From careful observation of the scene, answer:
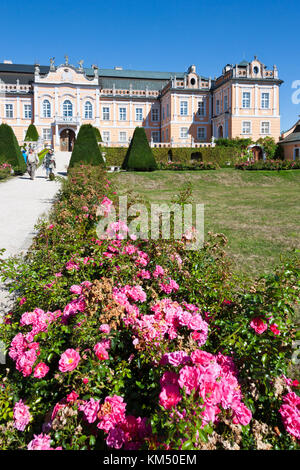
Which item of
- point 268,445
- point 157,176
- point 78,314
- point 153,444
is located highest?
point 157,176

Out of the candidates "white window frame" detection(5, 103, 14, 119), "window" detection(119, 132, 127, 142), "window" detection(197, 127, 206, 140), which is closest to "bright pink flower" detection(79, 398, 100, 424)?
"window" detection(197, 127, 206, 140)

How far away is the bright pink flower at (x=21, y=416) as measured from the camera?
1973mm

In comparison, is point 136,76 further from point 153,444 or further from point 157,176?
point 153,444

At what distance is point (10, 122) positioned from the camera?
130 feet

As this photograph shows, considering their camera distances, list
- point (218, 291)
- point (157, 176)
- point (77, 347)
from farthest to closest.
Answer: point (157, 176) → point (218, 291) → point (77, 347)

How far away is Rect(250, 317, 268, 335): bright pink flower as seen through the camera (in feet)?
6.56

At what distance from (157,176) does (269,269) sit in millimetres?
15629

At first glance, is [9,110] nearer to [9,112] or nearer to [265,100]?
[9,112]

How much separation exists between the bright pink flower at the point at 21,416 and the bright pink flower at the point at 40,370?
0.19 meters

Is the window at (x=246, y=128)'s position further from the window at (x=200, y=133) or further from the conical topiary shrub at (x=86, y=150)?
the conical topiary shrub at (x=86, y=150)

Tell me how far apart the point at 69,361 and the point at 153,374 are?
0.52 metres

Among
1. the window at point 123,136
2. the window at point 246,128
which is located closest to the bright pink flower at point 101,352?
the window at point 246,128

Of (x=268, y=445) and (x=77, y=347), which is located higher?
(x=77, y=347)
